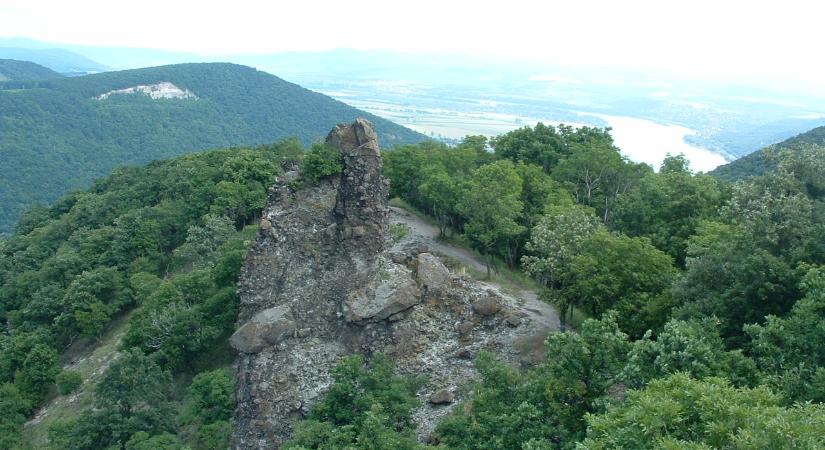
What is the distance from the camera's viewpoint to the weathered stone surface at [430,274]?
2641cm

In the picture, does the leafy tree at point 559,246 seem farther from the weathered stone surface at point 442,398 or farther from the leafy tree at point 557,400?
the leafy tree at point 557,400

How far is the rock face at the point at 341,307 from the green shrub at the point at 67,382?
14348 millimetres

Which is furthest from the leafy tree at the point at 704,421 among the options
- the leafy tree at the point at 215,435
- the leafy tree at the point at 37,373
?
the leafy tree at the point at 37,373

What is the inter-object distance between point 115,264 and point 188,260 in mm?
6436

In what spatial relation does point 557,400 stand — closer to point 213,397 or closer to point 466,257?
point 213,397

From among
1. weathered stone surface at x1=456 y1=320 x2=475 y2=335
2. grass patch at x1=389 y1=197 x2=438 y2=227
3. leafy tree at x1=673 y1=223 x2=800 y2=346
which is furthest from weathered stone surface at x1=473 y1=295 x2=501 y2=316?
grass patch at x1=389 y1=197 x2=438 y2=227

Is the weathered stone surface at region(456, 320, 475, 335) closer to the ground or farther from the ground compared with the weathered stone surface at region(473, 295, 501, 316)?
closer to the ground

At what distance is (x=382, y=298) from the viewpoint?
25062 mm

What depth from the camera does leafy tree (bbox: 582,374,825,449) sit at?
10602mm

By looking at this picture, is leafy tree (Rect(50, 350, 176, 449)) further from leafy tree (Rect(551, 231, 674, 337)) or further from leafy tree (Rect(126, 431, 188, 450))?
leafy tree (Rect(551, 231, 674, 337))

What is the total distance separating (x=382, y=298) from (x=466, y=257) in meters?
10.1

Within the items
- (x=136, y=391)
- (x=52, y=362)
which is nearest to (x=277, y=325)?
(x=136, y=391)

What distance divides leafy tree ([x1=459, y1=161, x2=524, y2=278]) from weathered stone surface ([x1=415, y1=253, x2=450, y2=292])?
10.9 ft

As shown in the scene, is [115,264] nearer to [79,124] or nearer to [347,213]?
[347,213]
